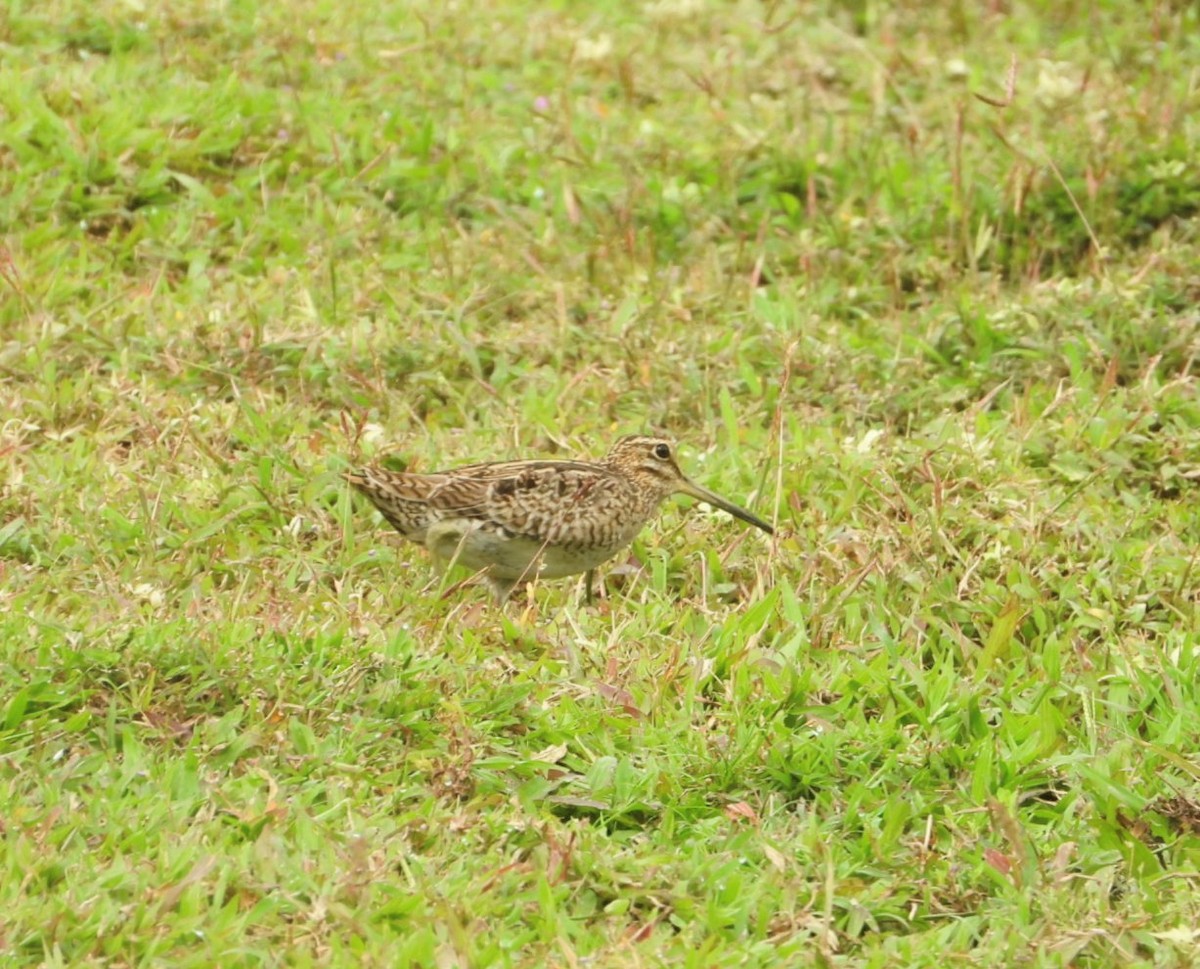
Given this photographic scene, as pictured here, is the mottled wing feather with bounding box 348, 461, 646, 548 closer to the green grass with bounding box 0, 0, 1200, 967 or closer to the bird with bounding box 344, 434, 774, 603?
the bird with bounding box 344, 434, 774, 603

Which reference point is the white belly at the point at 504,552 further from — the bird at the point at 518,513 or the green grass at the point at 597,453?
the green grass at the point at 597,453

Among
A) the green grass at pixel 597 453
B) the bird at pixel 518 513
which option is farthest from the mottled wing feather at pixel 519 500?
the green grass at pixel 597 453

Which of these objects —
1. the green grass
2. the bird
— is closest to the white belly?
the bird

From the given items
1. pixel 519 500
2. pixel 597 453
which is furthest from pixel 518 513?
pixel 597 453

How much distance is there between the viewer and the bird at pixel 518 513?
6.71m

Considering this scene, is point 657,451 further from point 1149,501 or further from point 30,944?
point 30,944

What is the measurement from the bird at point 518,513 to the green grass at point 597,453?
179mm

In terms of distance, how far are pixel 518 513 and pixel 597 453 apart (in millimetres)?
1088

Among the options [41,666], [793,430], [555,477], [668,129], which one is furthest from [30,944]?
[668,129]

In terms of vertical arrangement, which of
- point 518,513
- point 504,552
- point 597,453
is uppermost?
point 518,513

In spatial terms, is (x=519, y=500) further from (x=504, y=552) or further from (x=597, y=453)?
(x=597, y=453)

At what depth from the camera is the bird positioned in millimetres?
6715

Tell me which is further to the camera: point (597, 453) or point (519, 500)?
point (597, 453)

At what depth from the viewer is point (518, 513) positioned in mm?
6797
